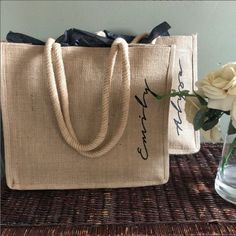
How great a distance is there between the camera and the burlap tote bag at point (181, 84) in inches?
24.4

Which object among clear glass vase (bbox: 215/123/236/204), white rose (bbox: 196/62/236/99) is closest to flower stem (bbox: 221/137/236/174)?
clear glass vase (bbox: 215/123/236/204)

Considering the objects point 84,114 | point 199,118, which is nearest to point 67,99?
point 84,114

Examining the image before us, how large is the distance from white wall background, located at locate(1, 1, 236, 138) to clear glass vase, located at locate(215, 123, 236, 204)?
211 millimetres

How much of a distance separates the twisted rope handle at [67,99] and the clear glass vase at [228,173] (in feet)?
0.52

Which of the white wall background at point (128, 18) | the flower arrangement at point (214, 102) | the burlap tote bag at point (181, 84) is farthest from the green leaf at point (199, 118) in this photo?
the white wall background at point (128, 18)

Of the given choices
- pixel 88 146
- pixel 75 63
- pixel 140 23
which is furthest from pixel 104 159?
pixel 140 23

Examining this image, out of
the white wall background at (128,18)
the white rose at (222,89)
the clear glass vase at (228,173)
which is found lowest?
the clear glass vase at (228,173)

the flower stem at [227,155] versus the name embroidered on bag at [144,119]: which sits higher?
the name embroidered on bag at [144,119]

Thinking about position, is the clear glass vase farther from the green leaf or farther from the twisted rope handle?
the twisted rope handle

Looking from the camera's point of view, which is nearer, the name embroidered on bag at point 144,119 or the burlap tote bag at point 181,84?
the name embroidered on bag at point 144,119

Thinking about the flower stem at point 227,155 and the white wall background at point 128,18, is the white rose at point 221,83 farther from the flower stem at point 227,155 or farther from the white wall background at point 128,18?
the white wall background at point 128,18

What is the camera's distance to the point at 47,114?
52 centimetres

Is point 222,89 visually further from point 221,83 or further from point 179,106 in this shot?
point 179,106

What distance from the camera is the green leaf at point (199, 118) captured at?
490 millimetres
